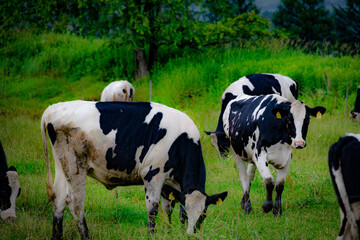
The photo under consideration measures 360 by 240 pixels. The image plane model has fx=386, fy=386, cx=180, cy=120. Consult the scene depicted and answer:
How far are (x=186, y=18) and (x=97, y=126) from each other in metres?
12.6

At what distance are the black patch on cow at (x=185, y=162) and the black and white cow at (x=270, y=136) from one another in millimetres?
1552

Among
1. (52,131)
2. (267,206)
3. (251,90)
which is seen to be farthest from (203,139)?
(52,131)

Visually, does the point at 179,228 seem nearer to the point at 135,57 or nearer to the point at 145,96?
the point at 145,96

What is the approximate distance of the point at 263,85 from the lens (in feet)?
30.3

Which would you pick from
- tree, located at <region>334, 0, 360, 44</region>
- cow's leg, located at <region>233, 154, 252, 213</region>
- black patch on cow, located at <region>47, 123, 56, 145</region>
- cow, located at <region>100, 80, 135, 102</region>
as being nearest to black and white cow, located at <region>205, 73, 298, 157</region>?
cow's leg, located at <region>233, 154, 252, 213</region>

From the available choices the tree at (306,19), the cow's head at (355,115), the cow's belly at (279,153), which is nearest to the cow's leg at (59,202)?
the cow's belly at (279,153)

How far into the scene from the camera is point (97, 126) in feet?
16.0

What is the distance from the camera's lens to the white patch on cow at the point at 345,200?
323cm

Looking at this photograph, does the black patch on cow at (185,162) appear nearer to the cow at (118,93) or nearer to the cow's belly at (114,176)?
the cow's belly at (114,176)

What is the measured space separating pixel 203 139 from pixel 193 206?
5.54 metres

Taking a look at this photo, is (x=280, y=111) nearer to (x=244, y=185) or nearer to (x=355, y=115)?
(x=244, y=185)

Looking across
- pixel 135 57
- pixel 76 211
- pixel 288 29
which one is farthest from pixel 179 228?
pixel 288 29

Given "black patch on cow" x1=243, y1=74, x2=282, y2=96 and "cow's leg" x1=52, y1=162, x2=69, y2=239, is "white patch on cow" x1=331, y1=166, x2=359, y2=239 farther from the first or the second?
"black patch on cow" x1=243, y1=74, x2=282, y2=96

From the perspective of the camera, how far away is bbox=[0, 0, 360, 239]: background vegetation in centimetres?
553
